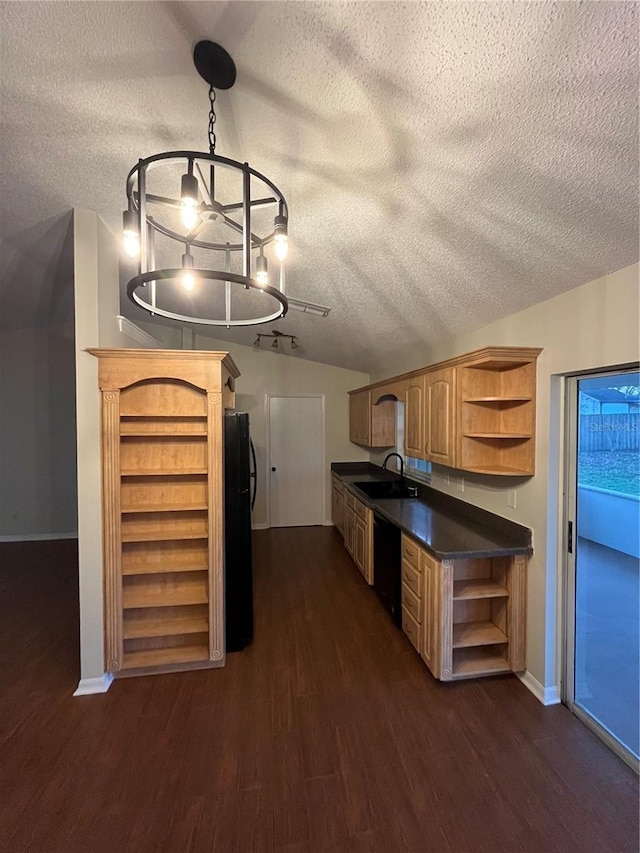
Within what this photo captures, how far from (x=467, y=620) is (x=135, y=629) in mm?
2298

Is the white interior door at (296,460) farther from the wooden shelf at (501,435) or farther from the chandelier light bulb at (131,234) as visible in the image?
the chandelier light bulb at (131,234)

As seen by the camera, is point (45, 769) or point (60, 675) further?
point (60, 675)

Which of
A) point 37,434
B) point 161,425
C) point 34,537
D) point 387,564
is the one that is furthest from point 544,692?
point 37,434

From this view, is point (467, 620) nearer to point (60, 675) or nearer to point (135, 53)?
point (60, 675)

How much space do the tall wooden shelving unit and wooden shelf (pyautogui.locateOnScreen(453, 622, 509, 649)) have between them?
158 centimetres

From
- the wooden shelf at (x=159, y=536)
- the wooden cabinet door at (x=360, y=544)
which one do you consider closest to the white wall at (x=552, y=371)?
the wooden cabinet door at (x=360, y=544)

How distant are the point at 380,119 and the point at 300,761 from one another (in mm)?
2800

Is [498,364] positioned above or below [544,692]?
above

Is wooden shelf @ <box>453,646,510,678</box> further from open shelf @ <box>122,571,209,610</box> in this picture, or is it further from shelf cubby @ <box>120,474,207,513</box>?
shelf cubby @ <box>120,474,207,513</box>

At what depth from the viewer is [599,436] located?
1.96m

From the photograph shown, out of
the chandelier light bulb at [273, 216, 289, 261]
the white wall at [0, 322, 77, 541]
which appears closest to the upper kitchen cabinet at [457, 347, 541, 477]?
the chandelier light bulb at [273, 216, 289, 261]

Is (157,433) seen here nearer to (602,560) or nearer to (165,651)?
(165,651)

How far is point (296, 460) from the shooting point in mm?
5363

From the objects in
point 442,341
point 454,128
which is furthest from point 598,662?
point 454,128
